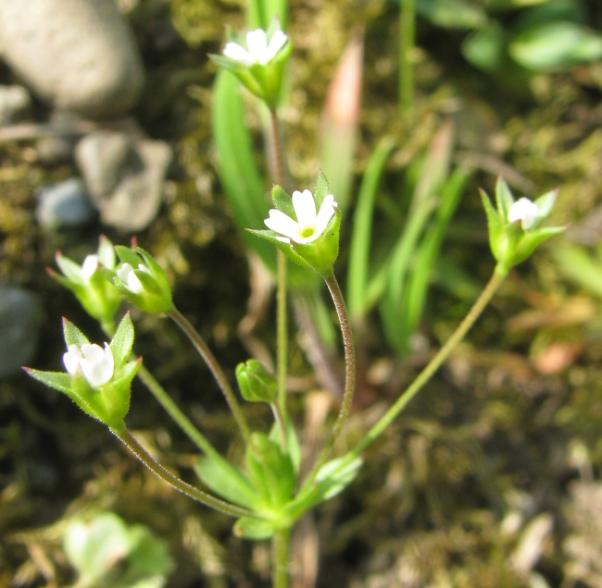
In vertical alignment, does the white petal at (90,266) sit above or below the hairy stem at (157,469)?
above

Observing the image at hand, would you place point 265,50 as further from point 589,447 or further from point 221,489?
point 589,447

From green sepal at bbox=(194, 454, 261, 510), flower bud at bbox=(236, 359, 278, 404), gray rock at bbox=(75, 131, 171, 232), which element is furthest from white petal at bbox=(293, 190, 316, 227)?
gray rock at bbox=(75, 131, 171, 232)

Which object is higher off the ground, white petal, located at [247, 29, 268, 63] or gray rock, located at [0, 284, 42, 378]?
white petal, located at [247, 29, 268, 63]

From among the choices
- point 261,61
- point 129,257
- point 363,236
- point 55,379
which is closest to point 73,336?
point 55,379

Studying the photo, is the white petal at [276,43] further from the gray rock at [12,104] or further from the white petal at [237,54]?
the gray rock at [12,104]

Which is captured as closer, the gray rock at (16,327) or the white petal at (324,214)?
the white petal at (324,214)

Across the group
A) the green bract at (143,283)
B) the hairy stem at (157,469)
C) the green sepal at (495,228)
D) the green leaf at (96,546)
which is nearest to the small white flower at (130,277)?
the green bract at (143,283)

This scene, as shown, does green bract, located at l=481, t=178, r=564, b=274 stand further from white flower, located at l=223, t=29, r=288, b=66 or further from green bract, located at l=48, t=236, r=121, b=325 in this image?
green bract, located at l=48, t=236, r=121, b=325
